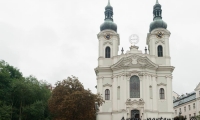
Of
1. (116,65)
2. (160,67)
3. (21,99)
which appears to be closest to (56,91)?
(21,99)

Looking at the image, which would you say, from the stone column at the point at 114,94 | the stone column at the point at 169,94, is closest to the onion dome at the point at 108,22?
the stone column at the point at 114,94

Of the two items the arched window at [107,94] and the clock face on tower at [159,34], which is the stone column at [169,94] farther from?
the arched window at [107,94]

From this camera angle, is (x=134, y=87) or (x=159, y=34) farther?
(x=159, y=34)

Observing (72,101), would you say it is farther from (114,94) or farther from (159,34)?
(159,34)

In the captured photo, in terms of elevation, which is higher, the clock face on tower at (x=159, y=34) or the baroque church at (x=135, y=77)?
the clock face on tower at (x=159, y=34)

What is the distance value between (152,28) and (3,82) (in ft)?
79.2

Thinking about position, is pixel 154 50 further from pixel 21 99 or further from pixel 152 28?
pixel 21 99

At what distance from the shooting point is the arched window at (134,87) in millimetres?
48000

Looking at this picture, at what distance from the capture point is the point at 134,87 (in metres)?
48.4

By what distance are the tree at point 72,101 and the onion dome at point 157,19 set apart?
18.1 meters

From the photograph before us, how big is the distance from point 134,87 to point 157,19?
1190 centimetres

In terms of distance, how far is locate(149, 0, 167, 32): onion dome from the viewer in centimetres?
5153

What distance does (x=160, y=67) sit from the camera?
49844 millimetres

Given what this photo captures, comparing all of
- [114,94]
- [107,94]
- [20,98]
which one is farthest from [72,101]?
[107,94]
